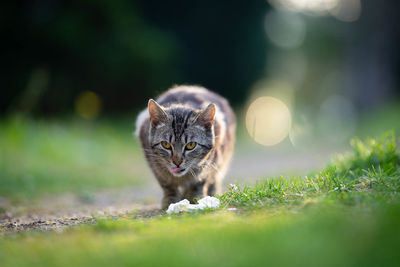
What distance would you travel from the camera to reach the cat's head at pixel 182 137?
13.0 feet

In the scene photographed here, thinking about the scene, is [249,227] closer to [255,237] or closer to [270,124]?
[255,237]

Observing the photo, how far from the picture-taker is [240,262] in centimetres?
201

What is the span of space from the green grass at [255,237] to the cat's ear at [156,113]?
1.20m

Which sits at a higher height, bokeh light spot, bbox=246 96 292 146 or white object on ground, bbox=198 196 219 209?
bokeh light spot, bbox=246 96 292 146

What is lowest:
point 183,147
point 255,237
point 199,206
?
point 255,237

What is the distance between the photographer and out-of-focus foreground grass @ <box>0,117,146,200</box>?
5.99m

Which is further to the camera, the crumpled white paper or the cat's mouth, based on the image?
the cat's mouth

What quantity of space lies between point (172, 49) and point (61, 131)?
6.35m

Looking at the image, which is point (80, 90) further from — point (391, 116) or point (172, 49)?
point (391, 116)

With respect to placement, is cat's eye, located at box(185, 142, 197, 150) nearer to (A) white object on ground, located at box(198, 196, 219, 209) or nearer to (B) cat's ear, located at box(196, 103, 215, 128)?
(B) cat's ear, located at box(196, 103, 215, 128)

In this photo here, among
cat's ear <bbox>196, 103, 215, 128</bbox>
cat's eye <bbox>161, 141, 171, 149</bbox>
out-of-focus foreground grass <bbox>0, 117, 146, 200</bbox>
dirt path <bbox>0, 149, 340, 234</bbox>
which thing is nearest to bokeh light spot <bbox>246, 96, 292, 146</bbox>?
dirt path <bbox>0, 149, 340, 234</bbox>

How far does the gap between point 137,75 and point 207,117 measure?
Result: 31.4 feet

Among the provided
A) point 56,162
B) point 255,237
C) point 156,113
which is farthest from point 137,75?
point 255,237

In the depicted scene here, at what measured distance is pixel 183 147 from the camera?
3961mm
